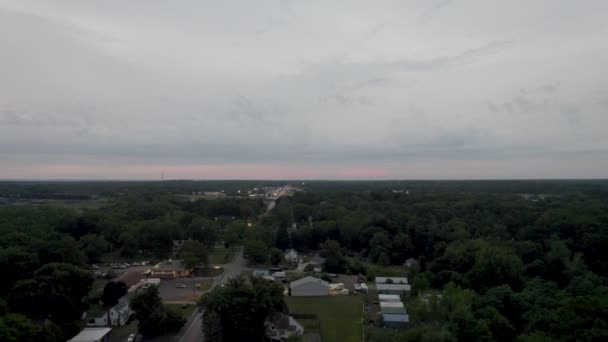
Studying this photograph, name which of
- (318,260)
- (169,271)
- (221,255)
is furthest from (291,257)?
(169,271)

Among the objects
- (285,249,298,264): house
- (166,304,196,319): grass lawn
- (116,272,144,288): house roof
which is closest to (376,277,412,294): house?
(285,249,298,264): house

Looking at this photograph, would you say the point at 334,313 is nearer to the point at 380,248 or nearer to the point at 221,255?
the point at 380,248

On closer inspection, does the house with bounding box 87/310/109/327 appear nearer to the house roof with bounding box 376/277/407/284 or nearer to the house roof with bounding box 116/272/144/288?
the house roof with bounding box 116/272/144/288

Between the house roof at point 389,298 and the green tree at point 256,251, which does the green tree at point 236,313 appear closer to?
the house roof at point 389,298

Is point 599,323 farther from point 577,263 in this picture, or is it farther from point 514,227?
point 514,227

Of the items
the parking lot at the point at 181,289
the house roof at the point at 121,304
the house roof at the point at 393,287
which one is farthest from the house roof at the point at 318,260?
Answer: the house roof at the point at 121,304
